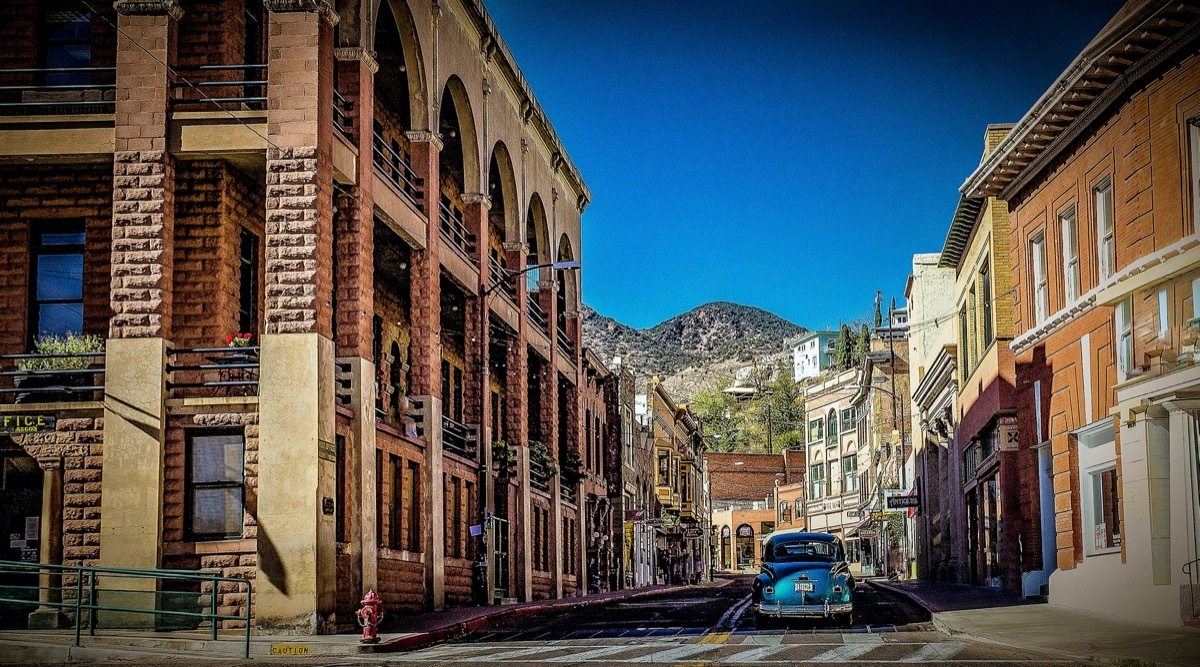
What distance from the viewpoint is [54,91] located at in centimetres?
2567

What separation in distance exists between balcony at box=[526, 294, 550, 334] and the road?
1968 cm

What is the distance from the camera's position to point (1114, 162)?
25.4 metres

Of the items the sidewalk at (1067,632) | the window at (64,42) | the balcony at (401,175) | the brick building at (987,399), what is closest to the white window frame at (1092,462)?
the sidewalk at (1067,632)

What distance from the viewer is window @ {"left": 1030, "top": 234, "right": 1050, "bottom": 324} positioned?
30.9 m

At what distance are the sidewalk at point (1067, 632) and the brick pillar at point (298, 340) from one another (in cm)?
1102

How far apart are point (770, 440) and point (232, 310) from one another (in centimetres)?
13962

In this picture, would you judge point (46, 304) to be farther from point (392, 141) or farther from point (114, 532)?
Answer: point (392, 141)

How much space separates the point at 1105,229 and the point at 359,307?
1477 centimetres

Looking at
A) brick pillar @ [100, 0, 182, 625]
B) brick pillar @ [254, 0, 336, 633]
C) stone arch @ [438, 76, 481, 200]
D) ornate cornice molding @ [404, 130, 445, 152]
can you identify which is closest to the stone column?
brick pillar @ [100, 0, 182, 625]

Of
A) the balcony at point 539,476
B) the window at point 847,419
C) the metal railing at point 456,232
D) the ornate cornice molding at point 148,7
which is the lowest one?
the balcony at point 539,476

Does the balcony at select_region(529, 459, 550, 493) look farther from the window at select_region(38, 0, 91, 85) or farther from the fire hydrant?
the fire hydrant

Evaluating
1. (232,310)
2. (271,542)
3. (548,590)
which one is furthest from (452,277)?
(548,590)

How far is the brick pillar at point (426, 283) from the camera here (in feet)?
108

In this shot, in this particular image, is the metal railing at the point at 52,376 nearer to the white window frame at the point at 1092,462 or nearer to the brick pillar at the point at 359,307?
the brick pillar at the point at 359,307
